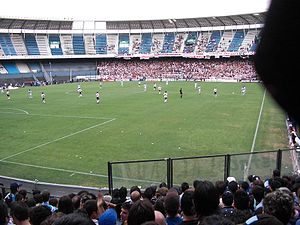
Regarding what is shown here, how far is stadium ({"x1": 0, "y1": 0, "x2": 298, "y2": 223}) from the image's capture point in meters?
11.7

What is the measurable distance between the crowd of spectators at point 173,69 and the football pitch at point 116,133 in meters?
33.6

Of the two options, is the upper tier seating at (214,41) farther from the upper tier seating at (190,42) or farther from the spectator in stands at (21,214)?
the spectator in stands at (21,214)

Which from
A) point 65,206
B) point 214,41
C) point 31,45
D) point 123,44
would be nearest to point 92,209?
point 65,206

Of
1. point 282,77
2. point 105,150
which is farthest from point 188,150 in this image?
point 282,77

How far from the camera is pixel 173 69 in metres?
75.9

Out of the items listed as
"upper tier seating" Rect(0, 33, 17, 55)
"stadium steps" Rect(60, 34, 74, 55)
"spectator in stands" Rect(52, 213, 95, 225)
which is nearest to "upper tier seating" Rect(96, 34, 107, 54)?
"stadium steps" Rect(60, 34, 74, 55)

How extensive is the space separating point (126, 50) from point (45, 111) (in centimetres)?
4970

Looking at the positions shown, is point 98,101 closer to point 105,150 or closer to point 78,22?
point 105,150

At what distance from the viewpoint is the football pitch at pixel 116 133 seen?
674 inches

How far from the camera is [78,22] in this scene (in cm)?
8106

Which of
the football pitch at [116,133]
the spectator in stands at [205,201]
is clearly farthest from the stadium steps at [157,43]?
the spectator in stands at [205,201]

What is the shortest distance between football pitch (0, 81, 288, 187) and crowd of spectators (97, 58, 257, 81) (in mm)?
33641

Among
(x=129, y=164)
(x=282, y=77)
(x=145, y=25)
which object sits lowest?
(x=129, y=164)

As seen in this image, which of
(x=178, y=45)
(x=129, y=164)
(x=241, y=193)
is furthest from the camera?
(x=178, y=45)
